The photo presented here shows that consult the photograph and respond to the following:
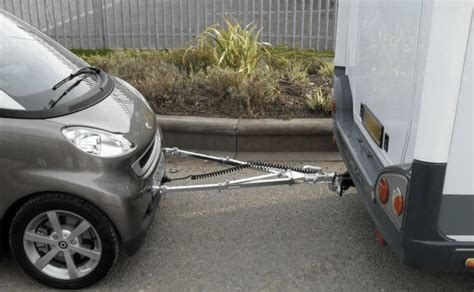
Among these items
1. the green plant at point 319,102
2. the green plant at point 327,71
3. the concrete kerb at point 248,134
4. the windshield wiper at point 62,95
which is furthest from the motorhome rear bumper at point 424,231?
the green plant at point 327,71

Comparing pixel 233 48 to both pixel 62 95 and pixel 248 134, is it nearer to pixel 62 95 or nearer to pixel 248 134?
pixel 248 134

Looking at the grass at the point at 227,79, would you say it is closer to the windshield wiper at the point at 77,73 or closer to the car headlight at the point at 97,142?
the windshield wiper at the point at 77,73

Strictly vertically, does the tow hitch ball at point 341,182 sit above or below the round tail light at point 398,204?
below

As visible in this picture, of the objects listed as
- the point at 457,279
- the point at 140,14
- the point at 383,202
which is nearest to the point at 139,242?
the point at 383,202

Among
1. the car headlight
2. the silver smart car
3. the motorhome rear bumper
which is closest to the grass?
the silver smart car

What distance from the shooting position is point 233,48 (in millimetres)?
6172

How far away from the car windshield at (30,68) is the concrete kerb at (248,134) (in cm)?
147

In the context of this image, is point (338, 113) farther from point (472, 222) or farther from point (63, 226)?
point (63, 226)

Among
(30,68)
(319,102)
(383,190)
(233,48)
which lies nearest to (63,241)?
(30,68)

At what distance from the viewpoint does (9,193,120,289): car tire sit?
9.98 ft

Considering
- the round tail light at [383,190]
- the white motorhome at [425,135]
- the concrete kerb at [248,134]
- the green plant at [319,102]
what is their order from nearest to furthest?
the white motorhome at [425,135]
the round tail light at [383,190]
the concrete kerb at [248,134]
the green plant at [319,102]

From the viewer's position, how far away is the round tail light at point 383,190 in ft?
9.09

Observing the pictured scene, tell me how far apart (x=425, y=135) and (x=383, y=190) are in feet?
1.63

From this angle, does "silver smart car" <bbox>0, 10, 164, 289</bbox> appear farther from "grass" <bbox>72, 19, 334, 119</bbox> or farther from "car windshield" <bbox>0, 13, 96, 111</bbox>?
"grass" <bbox>72, 19, 334, 119</bbox>
